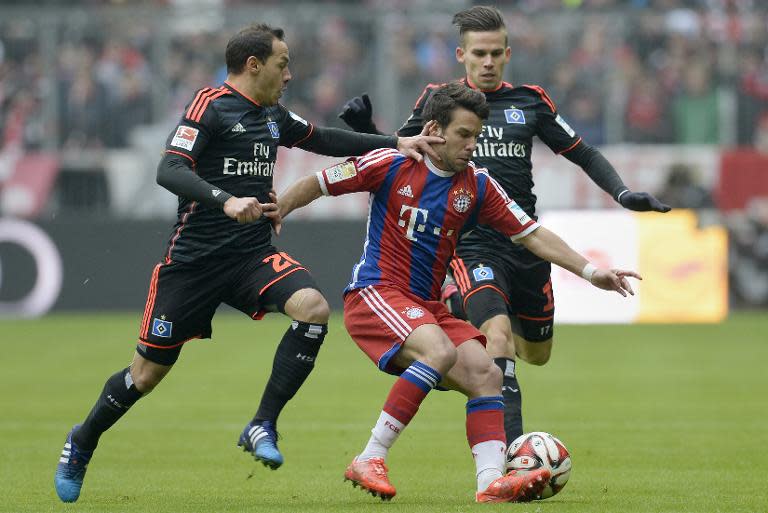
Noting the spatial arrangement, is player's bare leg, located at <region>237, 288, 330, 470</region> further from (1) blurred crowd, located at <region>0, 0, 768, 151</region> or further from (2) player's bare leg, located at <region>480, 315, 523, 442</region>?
(1) blurred crowd, located at <region>0, 0, 768, 151</region>

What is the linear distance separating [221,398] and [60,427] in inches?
82.9

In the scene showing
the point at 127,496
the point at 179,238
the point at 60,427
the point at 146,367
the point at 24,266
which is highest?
the point at 179,238

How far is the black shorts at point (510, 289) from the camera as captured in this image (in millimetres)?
8219

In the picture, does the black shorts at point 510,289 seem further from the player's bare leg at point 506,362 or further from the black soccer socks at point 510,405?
the black soccer socks at point 510,405

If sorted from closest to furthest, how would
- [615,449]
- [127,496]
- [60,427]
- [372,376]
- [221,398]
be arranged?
1. [127,496]
2. [615,449]
3. [60,427]
4. [221,398]
5. [372,376]

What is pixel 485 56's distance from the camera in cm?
845

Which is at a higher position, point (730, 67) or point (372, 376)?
point (730, 67)

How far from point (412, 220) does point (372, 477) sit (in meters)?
1.35

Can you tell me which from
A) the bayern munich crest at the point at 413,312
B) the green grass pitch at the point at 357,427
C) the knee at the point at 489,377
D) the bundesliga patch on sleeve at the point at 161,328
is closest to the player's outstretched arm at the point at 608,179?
the knee at the point at 489,377

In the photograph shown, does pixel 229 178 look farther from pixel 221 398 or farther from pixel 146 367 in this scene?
pixel 221 398

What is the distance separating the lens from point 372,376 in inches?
559

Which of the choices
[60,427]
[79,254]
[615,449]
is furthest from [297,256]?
[615,449]

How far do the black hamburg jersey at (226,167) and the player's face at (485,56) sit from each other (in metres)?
1.44

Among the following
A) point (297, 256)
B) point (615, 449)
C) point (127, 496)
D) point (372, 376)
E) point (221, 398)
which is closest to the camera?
point (127, 496)
